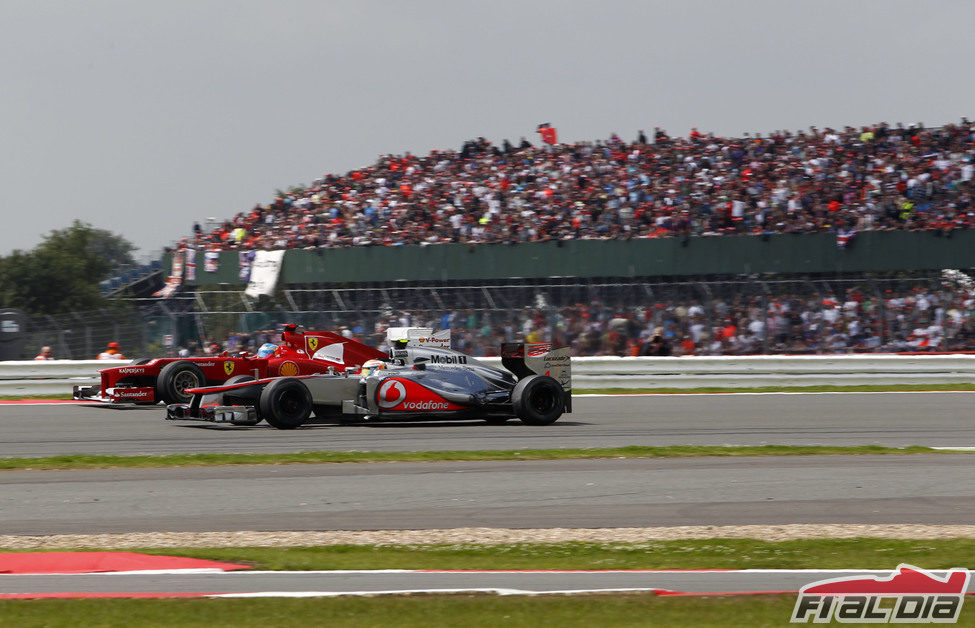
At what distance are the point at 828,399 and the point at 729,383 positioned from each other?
2.26m

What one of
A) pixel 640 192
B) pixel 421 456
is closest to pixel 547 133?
pixel 640 192

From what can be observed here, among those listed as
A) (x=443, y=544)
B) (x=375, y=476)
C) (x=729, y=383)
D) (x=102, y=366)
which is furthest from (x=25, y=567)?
(x=729, y=383)

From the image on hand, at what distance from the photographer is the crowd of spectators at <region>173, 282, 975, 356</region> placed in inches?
766

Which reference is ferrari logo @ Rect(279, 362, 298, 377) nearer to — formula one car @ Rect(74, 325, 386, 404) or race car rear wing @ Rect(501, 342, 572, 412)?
formula one car @ Rect(74, 325, 386, 404)

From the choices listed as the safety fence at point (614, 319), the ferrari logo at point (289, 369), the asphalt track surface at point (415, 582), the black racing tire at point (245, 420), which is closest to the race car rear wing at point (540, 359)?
the ferrari logo at point (289, 369)

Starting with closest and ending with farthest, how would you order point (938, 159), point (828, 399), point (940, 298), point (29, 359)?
point (828, 399) → point (940, 298) → point (29, 359) → point (938, 159)

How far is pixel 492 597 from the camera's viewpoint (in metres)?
5.59

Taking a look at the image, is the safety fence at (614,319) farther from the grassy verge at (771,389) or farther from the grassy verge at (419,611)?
the grassy verge at (419,611)

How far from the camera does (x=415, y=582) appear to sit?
6.07 meters

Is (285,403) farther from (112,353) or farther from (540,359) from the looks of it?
(112,353)

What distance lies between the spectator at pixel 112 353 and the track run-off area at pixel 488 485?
17.5 feet

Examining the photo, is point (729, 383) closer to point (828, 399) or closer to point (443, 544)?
point (828, 399)

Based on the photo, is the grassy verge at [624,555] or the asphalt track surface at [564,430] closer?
the grassy verge at [624,555]

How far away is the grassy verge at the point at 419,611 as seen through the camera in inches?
200
